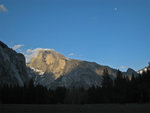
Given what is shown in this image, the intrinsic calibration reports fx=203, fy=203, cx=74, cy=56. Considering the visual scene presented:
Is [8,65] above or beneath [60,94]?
above

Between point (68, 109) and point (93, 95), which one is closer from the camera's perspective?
point (68, 109)

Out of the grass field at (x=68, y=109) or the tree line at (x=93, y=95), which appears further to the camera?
the tree line at (x=93, y=95)

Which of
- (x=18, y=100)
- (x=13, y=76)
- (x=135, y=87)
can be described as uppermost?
(x=13, y=76)

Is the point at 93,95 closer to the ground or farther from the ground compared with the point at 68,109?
farther from the ground

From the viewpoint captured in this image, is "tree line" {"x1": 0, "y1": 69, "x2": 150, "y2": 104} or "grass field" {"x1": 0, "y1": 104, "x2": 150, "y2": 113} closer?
"grass field" {"x1": 0, "y1": 104, "x2": 150, "y2": 113}

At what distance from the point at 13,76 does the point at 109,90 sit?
10049 cm

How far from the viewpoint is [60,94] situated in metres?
102

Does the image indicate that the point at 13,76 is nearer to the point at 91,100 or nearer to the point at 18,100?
the point at 18,100

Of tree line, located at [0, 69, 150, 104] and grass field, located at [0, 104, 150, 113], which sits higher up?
tree line, located at [0, 69, 150, 104]

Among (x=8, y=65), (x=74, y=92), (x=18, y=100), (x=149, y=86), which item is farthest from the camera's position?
(x=8, y=65)

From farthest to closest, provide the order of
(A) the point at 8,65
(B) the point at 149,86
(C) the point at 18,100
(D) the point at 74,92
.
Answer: (A) the point at 8,65, (D) the point at 74,92, (C) the point at 18,100, (B) the point at 149,86

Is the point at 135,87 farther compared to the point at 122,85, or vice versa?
the point at 122,85

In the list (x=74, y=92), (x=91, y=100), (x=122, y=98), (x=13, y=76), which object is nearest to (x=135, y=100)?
(x=122, y=98)

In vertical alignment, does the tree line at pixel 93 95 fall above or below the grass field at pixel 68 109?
above
